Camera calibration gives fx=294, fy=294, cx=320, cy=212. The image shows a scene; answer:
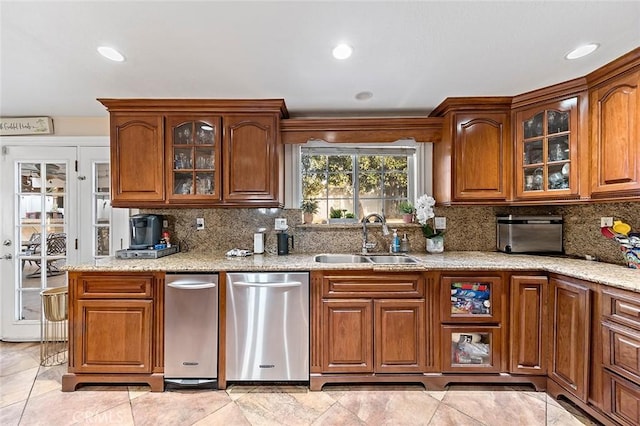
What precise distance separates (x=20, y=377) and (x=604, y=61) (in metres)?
4.87

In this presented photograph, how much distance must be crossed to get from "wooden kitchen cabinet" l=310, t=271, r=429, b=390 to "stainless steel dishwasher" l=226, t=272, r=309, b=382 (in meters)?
0.12

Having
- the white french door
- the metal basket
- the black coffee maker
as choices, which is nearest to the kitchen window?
the black coffee maker

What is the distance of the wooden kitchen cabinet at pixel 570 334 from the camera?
184 centimetres

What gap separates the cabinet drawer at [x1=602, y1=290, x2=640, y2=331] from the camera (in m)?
1.60

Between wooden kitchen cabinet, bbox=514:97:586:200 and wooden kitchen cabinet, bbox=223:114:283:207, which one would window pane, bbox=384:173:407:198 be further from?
wooden kitchen cabinet, bbox=223:114:283:207

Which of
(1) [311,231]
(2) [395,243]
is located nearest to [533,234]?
(2) [395,243]

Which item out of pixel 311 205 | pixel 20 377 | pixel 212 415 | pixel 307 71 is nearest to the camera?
pixel 212 415

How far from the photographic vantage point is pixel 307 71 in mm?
2076

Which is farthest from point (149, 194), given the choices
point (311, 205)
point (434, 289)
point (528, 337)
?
point (528, 337)

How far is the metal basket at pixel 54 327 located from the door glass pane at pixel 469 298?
3102mm

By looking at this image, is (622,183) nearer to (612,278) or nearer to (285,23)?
(612,278)

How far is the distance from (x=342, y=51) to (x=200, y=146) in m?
1.44

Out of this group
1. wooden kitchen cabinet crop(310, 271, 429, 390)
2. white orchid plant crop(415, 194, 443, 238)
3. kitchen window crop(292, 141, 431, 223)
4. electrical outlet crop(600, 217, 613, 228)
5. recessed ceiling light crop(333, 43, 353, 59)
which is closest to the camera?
recessed ceiling light crop(333, 43, 353, 59)

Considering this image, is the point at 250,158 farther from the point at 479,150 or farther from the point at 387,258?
the point at 479,150
